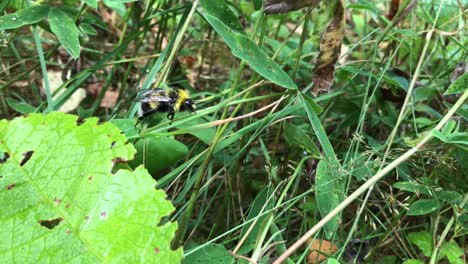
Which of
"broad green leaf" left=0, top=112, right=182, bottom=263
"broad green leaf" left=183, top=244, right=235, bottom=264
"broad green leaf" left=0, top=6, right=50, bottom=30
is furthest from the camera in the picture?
"broad green leaf" left=0, top=6, right=50, bottom=30

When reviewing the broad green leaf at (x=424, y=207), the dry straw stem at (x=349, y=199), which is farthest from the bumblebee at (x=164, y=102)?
the broad green leaf at (x=424, y=207)

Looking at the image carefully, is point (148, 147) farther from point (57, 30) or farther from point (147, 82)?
point (57, 30)

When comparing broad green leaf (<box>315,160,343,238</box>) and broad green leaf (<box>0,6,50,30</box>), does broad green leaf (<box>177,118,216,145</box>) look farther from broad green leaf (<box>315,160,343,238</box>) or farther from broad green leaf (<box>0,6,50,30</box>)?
broad green leaf (<box>0,6,50,30</box>)

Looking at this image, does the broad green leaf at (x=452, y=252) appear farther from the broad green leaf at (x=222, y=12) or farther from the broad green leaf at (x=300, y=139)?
the broad green leaf at (x=222, y=12)

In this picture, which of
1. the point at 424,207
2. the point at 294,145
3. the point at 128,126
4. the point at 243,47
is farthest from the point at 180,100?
the point at 424,207

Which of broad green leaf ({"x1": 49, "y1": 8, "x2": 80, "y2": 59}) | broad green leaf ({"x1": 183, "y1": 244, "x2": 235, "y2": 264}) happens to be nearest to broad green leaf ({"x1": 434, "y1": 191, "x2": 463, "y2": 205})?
broad green leaf ({"x1": 183, "y1": 244, "x2": 235, "y2": 264})

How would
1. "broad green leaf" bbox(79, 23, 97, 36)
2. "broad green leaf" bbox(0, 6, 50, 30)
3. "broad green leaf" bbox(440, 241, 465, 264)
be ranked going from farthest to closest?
"broad green leaf" bbox(79, 23, 97, 36)
"broad green leaf" bbox(0, 6, 50, 30)
"broad green leaf" bbox(440, 241, 465, 264)

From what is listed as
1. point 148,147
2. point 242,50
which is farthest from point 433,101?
point 148,147

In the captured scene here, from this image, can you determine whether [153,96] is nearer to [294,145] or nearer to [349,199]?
[294,145]
